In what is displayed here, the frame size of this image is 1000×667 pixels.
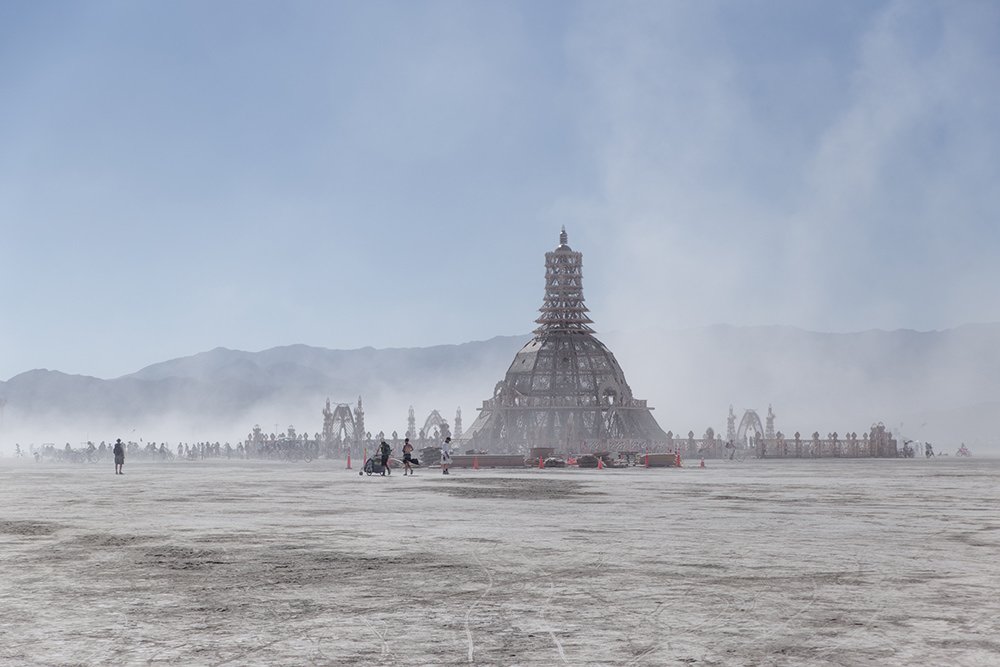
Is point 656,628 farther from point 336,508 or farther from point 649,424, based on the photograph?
point 649,424

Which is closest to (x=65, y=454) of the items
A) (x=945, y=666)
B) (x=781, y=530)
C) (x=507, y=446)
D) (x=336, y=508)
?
(x=507, y=446)

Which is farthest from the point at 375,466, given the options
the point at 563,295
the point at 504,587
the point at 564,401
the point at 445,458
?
the point at 563,295

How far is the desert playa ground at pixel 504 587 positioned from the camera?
9883 millimetres

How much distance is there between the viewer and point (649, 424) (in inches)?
4328

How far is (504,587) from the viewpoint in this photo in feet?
44.5

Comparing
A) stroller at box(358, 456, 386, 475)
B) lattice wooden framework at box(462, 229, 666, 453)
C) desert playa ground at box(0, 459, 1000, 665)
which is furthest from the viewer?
lattice wooden framework at box(462, 229, 666, 453)

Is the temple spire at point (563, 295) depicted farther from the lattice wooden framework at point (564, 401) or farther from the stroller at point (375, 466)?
the stroller at point (375, 466)

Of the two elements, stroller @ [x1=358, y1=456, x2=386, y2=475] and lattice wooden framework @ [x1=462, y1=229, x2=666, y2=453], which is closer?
stroller @ [x1=358, y1=456, x2=386, y2=475]

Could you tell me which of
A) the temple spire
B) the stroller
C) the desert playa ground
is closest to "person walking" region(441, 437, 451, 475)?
the stroller

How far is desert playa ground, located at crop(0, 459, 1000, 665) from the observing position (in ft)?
32.4

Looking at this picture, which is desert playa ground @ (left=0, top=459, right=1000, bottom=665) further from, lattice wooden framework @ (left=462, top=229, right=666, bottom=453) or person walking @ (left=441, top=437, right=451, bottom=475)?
lattice wooden framework @ (left=462, top=229, right=666, bottom=453)

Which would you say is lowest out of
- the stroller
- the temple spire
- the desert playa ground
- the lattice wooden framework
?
the desert playa ground

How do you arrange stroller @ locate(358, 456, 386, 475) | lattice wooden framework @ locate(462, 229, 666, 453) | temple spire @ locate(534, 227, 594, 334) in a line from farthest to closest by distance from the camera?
temple spire @ locate(534, 227, 594, 334)
lattice wooden framework @ locate(462, 229, 666, 453)
stroller @ locate(358, 456, 386, 475)

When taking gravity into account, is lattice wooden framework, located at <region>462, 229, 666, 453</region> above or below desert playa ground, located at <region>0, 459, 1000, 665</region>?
above
